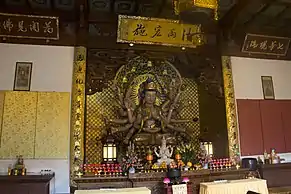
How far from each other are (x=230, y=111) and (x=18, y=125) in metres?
4.04

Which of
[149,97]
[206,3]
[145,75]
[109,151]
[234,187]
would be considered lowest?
[234,187]

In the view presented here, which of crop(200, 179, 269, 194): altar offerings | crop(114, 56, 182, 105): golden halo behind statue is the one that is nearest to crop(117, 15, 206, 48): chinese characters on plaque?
crop(114, 56, 182, 105): golden halo behind statue

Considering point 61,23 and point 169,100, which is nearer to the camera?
point 61,23

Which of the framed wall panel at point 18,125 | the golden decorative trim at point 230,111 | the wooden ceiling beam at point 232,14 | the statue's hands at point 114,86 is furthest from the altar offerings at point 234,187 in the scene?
the wooden ceiling beam at point 232,14

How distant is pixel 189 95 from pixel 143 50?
5.74 ft

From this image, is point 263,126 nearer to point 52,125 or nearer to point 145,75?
point 145,75

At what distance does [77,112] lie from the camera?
507 centimetres

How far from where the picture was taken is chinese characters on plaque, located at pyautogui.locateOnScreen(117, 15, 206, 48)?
516 cm

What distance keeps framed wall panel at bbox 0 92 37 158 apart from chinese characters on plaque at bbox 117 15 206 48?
1983mm

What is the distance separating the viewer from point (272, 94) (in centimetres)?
626

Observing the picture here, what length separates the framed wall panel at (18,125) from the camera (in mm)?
4770

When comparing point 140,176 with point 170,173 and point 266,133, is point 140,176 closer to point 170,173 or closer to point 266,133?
point 170,173

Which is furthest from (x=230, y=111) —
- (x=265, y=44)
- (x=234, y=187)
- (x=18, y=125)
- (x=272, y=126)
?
(x=18, y=125)

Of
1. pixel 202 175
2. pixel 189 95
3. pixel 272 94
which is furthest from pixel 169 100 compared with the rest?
pixel 272 94
